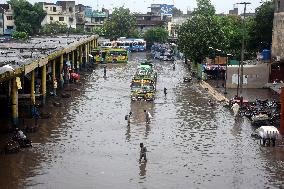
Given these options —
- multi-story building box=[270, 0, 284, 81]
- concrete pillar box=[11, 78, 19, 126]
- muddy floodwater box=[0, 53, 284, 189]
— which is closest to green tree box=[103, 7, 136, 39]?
multi-story building box=[270, 0, 284, 81]

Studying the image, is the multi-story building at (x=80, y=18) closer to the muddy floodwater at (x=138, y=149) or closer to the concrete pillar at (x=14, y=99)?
the muddy floodwater at (x=138, y=149)

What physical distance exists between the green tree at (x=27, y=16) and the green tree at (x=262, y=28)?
153 ft

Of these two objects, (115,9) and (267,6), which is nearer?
(267,6)

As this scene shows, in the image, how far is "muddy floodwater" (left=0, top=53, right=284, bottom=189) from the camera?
21.6 meters

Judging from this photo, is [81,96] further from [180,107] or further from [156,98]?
[180,107]

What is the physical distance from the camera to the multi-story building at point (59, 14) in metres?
113

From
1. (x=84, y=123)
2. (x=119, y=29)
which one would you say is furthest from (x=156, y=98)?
(x=119, y=29)

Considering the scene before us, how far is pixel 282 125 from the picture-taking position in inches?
1201

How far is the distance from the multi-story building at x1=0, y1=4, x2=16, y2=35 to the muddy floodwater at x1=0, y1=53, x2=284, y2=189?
67.3m

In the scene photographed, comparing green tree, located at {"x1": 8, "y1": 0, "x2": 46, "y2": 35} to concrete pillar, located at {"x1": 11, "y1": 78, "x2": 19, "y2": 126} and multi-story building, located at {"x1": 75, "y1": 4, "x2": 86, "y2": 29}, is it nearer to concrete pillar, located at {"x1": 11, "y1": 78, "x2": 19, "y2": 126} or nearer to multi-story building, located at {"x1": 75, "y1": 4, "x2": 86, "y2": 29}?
multi-story building, located at {"x1": 75, "y1": 4, "x2": 86, "y2": 29}

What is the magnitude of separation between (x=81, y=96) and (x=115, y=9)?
69426 millimetres

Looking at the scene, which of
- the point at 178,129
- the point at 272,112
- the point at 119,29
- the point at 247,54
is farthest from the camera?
the point at 119,29

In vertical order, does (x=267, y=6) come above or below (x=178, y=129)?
above

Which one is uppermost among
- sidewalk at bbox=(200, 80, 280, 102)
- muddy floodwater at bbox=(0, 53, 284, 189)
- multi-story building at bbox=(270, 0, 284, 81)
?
multi-story building at bbox=(270, 0, 284, 81)
